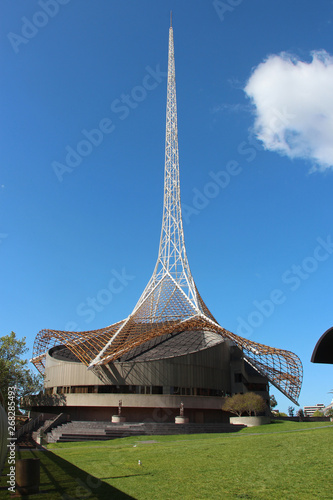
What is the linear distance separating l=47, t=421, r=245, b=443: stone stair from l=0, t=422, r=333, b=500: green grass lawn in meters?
12.4

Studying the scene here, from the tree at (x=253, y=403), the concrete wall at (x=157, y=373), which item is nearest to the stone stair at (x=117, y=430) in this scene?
the tree at (x=253, y=403)

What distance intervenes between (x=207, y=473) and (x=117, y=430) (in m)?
20.1

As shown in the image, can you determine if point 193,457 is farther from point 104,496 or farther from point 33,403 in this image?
point 33,403

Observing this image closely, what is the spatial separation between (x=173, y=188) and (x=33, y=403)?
3394 centimetres

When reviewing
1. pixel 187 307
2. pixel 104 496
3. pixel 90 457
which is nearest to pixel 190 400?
pixel 187 307

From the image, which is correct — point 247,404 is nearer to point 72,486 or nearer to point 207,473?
point 207,473

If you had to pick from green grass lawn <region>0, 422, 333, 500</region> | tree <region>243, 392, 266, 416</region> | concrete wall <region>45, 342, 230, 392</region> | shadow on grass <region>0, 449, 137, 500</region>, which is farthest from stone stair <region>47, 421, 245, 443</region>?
shadow on grass <region>0, 449, 137, 500</region>

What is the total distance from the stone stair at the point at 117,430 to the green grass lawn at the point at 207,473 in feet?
40.7

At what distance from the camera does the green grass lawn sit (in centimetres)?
1044

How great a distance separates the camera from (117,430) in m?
31.2

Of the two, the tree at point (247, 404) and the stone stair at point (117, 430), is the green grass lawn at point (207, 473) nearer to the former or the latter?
the stone stair at point (117, 430)

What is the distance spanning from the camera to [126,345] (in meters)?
42.6

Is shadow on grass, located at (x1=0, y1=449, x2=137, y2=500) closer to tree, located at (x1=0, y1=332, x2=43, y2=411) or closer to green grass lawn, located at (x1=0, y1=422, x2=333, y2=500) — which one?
green grass lawn, located at (x1=0, y1=422, x2=333, y2=500)

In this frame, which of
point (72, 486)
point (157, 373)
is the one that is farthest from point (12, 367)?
point (72, 486)
